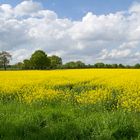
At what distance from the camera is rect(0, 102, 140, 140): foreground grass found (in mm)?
9102

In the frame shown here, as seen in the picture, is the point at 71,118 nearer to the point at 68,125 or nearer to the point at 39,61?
the point at 68,125

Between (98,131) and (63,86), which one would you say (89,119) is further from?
(63,86)

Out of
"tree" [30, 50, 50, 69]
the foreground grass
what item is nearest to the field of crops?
the foreground grass

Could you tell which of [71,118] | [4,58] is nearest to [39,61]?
[4,58]

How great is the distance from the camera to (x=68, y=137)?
29.5 feet

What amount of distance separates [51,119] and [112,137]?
2.22 meters

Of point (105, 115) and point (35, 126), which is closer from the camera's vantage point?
point (35, 126)

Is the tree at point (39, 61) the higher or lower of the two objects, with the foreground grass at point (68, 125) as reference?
higher

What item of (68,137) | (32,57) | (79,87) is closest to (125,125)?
(68,137)

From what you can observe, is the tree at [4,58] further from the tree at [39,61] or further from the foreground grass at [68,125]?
the foreground grass at [68,125]

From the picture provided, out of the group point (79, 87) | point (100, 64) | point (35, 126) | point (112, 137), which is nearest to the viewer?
point (112, 137)

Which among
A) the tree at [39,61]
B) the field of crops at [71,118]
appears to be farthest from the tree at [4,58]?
the field of crops at [71,118]

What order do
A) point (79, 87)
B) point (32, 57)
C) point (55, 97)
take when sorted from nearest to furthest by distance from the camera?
1. point (55, 97)
2. point (79, 87)
3. point (32, 57)

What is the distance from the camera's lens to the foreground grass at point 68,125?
9.10 m
